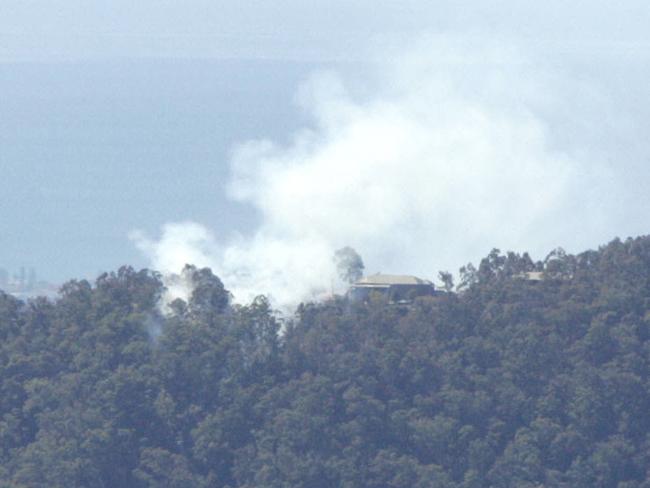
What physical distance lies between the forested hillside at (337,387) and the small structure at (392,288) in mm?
1847

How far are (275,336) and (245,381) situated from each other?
103cm

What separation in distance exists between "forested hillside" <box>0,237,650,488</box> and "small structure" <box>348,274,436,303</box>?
1.85 m

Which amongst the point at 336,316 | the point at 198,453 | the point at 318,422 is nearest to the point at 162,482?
the point at 198,453

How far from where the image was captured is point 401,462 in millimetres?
27656

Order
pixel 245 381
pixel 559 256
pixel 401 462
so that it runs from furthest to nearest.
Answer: pixel 559 256 < pixel 245 381 < pixel 401 462

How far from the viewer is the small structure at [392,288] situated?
33.3 metres

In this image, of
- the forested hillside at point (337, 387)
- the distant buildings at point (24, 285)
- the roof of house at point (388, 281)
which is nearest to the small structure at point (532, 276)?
the forested hillside at point (337, 387)

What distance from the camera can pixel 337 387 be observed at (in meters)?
29.0

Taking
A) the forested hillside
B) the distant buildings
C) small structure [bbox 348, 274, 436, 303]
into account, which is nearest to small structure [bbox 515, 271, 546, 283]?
the forested hillside

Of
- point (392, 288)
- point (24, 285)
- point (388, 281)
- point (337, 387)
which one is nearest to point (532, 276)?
point (392, 288)

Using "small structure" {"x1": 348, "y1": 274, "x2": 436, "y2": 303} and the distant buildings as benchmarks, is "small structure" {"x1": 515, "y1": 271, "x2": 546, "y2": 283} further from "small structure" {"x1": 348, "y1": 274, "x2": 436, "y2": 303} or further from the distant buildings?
the distant buildings

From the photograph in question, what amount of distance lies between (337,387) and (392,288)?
6094 millimetres

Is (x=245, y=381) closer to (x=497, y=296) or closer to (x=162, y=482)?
(x=162, y=482)

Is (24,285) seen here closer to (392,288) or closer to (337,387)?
(392,288)
